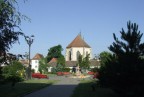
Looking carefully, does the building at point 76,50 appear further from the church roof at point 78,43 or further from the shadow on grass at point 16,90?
the shadow on grass at point 16,90

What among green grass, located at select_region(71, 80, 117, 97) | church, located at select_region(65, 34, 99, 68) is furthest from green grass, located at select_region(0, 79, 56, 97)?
church, located at select_region(65, 34, 99, 68)

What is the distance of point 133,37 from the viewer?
2328cm

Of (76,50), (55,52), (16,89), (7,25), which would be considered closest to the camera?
(7,25)

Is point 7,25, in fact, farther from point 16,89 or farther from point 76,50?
point 76,50

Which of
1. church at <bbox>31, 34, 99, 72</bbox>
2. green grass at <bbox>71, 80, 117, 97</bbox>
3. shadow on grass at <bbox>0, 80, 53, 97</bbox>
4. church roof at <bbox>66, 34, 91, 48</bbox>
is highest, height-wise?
church roof at <bbox>66, 34, 91, 48</bbox>

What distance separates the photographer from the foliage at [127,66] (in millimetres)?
21266

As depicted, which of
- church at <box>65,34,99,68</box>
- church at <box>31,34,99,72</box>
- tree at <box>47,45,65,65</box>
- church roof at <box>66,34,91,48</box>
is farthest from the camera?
tree at <box>47,45,65,65</box>

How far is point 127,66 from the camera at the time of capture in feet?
70.6

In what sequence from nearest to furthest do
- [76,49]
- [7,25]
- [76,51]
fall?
[7,25]
[76,51]
[76,49]

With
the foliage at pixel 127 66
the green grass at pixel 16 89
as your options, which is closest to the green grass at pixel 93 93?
the foliage at pixel 127 66

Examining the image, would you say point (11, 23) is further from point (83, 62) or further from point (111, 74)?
point (83, 62)

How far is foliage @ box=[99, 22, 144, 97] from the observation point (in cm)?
2127

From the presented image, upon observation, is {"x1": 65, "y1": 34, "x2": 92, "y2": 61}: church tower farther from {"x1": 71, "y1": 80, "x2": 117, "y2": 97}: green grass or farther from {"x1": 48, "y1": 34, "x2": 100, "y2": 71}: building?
{"x1": 71, "y1": 80, "x2": 117, "y2": 97}: green grass

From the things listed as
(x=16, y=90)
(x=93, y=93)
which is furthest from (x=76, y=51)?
(x=93, y=93)
